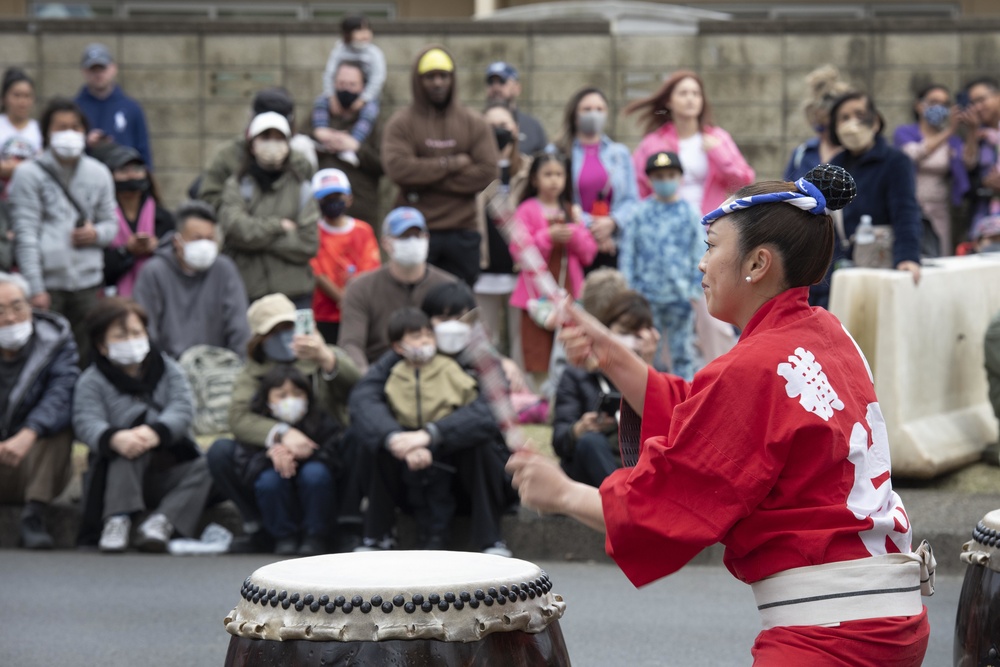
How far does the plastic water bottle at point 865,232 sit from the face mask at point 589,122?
2.22 meters

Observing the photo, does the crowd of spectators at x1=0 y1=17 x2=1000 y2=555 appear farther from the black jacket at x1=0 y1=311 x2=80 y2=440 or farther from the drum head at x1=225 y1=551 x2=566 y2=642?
the drum head at x1=225 y1=551 x2=566 y2=642

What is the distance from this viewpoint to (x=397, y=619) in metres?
3.03

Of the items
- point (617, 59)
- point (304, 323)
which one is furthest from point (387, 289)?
point (617, 59)

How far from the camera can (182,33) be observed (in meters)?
12.7

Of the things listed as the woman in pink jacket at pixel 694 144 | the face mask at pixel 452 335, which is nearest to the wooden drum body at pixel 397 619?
the face mask at pixel 452 335

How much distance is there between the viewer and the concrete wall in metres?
12.5

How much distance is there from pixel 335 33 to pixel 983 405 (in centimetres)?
641

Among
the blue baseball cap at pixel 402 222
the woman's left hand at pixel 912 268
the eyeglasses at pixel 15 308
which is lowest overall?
the eyeglasses at pixel 15 308

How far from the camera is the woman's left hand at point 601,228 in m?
9.57

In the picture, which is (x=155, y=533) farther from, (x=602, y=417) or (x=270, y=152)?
(x=270, y=152)

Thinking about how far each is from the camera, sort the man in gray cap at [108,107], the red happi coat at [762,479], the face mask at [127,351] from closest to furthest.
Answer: the red happi coat at [762,479] → the face mask at [127,351] → the man in gray cap at [108,107]

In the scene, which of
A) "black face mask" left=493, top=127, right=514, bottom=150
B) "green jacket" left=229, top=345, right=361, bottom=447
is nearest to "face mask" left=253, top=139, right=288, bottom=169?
"black face mask" left=493, top=127, right=514, bottom=150

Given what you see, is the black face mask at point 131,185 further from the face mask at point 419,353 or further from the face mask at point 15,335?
the face mask at point 419,353

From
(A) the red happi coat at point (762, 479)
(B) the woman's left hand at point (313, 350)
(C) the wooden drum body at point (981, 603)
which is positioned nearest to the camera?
(A) the red happi coat at point (762, 479)
